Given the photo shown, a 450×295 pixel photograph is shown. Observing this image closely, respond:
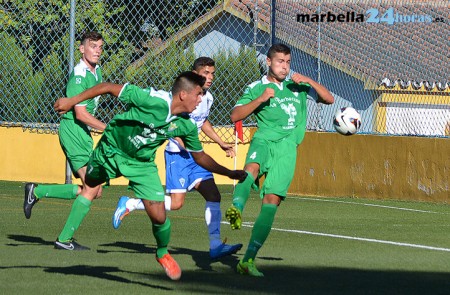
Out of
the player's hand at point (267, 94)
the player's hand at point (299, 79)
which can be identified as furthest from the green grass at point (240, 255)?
the player's hand at point (299, 79)

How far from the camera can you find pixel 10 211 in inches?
616

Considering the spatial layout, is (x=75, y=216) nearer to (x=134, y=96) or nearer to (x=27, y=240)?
(x=27, y=240)

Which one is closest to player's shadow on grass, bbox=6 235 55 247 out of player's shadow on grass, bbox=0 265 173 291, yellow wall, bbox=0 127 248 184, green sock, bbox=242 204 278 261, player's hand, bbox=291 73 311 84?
player's shadow on grass, bbox=0 265 173 291

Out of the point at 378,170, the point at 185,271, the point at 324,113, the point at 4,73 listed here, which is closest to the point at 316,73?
the point at 324,113

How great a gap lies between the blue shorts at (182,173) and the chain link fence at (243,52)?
808cm

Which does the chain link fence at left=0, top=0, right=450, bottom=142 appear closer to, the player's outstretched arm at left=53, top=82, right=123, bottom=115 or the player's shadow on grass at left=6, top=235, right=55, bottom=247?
the player's shadow on grass at left=6, top=235, right=55, bottom=247

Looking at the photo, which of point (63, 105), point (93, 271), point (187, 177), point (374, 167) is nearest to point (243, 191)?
point (93, 271)

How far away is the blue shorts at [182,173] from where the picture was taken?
1176 cm

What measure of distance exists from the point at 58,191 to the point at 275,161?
2998mm

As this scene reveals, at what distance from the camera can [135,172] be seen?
9383 mm

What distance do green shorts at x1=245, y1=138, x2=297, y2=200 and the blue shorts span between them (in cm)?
125

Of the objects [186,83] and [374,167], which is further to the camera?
[374,167]

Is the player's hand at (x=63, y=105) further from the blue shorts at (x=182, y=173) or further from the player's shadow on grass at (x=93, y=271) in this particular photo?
the blue shorts at (x=182, y=173)

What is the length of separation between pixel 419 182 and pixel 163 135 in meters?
10.4
